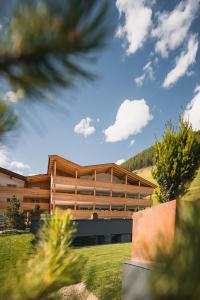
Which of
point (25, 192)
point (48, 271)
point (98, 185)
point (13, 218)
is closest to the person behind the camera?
point (48, 271)

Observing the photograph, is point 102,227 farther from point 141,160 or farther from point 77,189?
point 141,160

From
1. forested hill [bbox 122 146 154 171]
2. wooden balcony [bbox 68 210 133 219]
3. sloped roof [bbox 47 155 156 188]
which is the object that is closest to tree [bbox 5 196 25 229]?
wooden balcony [bbox 68 210 133 219]

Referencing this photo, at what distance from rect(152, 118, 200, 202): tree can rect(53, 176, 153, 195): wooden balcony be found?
406 inches

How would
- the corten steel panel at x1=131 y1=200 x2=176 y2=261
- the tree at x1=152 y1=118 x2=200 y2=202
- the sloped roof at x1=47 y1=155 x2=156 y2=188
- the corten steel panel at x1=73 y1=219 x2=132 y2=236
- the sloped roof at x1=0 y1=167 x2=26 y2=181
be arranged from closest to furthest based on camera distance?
the corten steel panel at x1=131 y1=200 x2=176 y2=261, the corten steel panel at x1=73 y1=219 x2=132 y2=236, the tree at x1=152 y1=118 x2=200 y2=202, the sloped roof at x1=47 y1=155 x2=156 y2=188, the sloped roof at x1=0 y1=167 x2=26 y2=181

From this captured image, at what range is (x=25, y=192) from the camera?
35719 millimetres

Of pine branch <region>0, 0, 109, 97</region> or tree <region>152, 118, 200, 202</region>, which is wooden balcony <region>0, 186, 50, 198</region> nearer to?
tree <region>152, 118, 200, 202</region>

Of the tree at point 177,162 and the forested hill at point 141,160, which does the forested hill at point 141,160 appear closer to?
the forested hill at point 141,160

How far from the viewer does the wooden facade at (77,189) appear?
114ft

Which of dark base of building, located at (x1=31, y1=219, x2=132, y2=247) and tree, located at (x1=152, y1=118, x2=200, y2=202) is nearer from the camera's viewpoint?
dark base of building, located at (x1=31, y1=219, x2=132, y2=247)

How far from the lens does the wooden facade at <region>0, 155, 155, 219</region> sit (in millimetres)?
34875

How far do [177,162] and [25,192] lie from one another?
1838 cm

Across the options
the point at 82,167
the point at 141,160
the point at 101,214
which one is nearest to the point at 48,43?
the point at 82,167

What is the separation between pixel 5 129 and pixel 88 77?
0.73m

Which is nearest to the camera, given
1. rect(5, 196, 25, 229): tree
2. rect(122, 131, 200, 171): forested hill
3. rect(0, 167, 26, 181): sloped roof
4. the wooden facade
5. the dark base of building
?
the dark base of building
